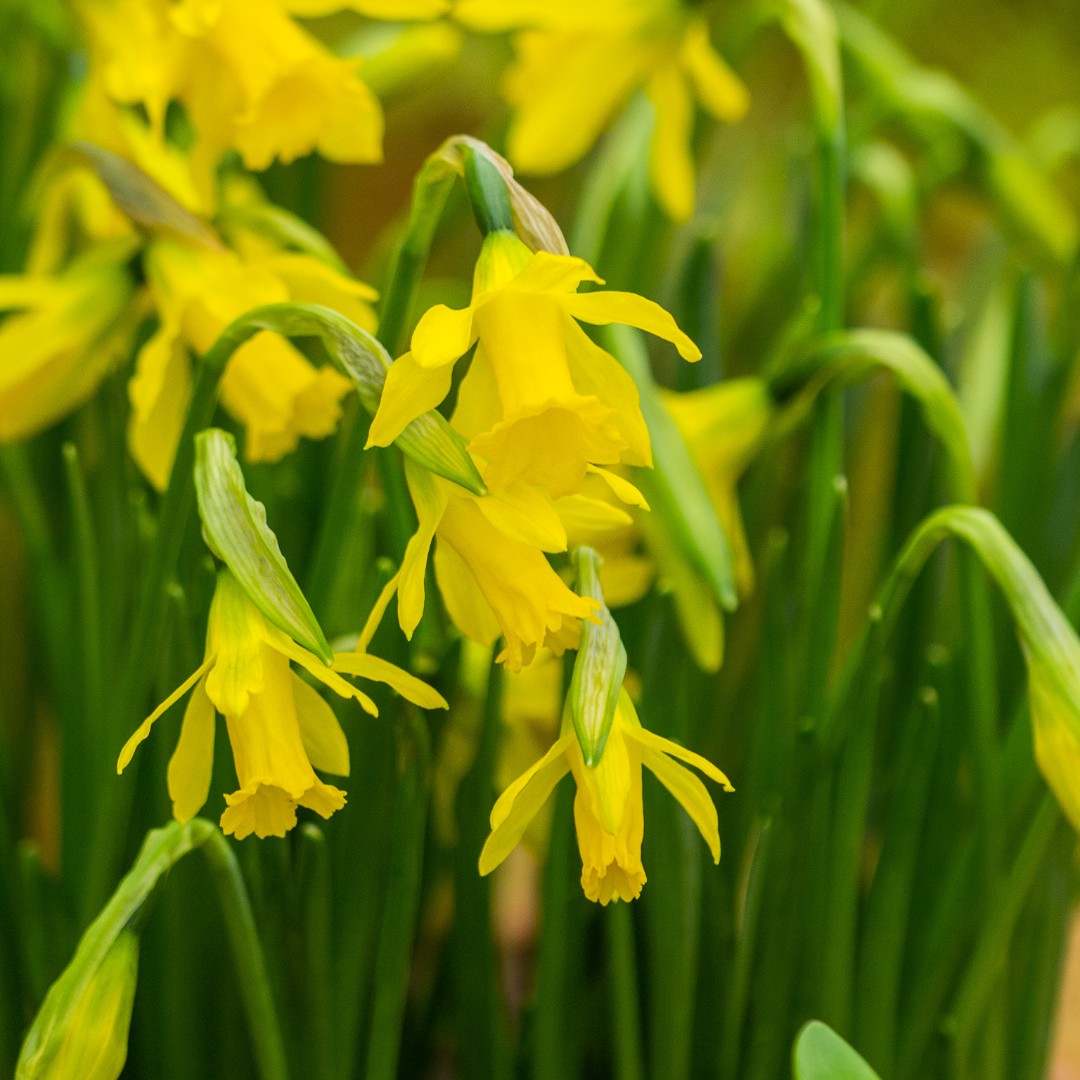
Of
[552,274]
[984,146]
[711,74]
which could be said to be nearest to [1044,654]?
[552,274]

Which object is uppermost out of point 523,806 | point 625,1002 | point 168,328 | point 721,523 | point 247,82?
Answer: point 247,82

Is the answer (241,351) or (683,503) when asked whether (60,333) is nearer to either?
(241,351)

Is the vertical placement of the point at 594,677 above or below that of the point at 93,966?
above

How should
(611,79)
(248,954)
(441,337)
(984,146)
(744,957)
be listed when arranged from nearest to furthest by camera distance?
(441,337) < (248,954) < (744,957) < (611,79) < (984,146)

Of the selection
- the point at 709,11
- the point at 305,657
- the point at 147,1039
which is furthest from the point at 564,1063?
the point at 709,11

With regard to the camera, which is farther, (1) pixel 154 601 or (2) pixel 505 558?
(1) pixel 154 601

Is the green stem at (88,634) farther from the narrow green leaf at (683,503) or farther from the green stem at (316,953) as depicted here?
the narrow green leaf at (683,503)

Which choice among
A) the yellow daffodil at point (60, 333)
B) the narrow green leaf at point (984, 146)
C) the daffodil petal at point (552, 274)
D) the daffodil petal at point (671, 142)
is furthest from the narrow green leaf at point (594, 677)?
the narrow green leaf at point (984, 146)
